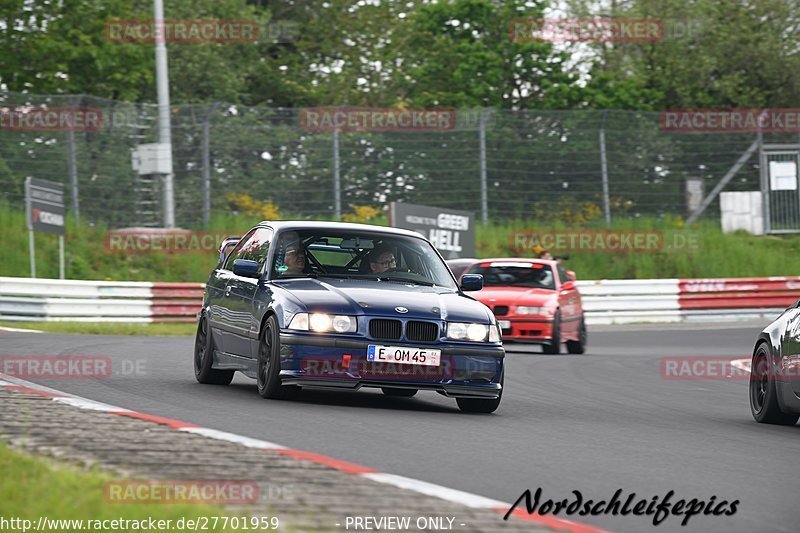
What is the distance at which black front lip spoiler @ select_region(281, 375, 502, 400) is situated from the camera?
35.6ft

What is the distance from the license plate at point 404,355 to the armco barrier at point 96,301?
15756mm

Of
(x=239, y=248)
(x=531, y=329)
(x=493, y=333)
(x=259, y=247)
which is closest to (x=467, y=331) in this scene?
(x=493, y=333)

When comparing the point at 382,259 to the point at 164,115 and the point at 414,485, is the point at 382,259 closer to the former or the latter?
the point at 414,485

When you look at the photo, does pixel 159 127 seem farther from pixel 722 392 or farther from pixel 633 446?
pixel 633 446

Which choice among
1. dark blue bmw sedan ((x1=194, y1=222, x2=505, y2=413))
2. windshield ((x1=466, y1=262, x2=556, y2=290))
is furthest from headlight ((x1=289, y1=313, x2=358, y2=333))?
windshield ((x1=466, y1=262, x2=556, y2=290))

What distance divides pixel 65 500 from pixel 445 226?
25453 millimetres

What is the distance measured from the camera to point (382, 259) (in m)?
12.2

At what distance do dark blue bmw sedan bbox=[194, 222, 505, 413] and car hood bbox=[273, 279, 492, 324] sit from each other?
1 cm

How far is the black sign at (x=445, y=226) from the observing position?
1173 inches

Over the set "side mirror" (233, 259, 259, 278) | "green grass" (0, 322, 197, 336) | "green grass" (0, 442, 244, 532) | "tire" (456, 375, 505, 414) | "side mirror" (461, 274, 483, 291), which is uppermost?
"side mirror" (233, 259, 259, 278)

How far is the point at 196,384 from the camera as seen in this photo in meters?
12.9

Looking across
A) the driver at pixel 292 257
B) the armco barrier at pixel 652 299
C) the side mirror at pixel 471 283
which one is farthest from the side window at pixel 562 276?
the driver at pixel 292 257

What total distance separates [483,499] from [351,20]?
47.7 metres

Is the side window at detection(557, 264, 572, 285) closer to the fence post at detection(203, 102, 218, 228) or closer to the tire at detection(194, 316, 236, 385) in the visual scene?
the fence post at detection(203, 102, 218, 228)
